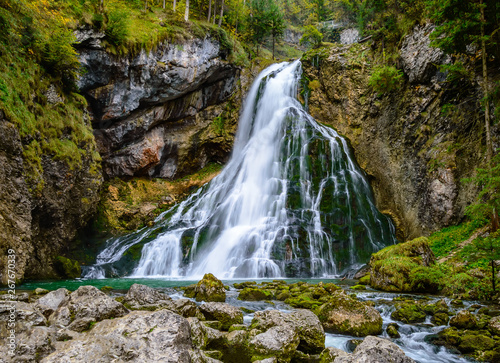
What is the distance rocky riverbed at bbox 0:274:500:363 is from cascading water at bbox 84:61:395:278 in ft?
20.0

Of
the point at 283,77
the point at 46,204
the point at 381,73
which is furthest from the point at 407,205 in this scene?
the point at 46,204

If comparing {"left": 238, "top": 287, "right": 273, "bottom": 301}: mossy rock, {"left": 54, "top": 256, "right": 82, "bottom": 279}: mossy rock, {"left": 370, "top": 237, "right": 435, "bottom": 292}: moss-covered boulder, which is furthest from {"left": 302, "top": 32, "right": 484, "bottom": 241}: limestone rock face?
{"left": 54, "top": 256, "right": 82, "bottom": 279}: mossy rock

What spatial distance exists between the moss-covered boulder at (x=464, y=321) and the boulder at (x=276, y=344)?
3515 mm

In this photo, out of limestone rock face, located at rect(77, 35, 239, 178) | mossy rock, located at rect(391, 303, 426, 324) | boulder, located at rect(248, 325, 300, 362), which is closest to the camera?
boulder, located at rect(248, 325, 300, 362)

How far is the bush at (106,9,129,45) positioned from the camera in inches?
670

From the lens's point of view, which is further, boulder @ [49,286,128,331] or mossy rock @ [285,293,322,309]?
mossy rock @ [285,293,322,309]

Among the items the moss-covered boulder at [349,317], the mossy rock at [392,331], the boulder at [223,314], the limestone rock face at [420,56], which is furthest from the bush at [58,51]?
the limestone rock face at [420,56]

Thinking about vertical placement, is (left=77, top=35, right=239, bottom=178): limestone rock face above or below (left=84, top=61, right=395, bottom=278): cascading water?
above

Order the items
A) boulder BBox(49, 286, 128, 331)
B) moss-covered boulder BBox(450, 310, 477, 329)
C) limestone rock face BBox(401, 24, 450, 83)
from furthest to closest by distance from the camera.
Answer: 1. limestone rock face BBox(401, 24, 450, 83)
2. moss-covered boulder BBox(450, 310, 477, 329)
3. boulder BBox(49, 286, 128, 331)

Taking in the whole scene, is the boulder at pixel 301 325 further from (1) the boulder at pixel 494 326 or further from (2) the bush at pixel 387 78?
(2) the bush at pixel 387 78

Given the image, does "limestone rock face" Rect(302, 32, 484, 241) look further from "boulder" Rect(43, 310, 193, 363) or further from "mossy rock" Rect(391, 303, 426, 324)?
"boulder" Rect(43, 310, 193, 363)

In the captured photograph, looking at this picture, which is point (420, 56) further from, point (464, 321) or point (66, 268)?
point (66, 268)

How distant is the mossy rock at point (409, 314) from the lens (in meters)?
6.21

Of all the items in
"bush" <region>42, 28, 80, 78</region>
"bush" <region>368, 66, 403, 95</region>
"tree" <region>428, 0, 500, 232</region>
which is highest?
"bush" <region>368, 66, 403, 95</region>
